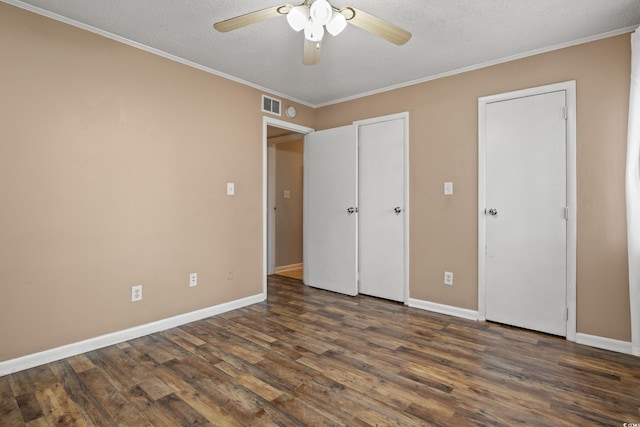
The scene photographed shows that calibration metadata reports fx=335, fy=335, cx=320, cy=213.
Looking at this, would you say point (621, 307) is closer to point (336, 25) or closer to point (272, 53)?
point (336, 25)

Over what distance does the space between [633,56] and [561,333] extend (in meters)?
2.13

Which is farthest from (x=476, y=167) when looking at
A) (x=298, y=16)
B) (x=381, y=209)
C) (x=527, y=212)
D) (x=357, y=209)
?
(x=298, y=16)

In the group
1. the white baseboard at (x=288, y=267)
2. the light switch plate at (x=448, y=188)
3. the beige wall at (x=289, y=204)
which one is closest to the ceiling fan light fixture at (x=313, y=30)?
the light switch plate at (x=448, y=188)

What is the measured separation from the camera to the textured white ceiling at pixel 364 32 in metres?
2.20

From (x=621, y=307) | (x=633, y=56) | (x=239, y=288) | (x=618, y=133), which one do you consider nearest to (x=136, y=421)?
(x=239, y=288)

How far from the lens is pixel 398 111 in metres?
3.67

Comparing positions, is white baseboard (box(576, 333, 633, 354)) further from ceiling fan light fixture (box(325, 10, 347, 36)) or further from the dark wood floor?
ceiling fan light fixture (box(325, 10, 347, 36))

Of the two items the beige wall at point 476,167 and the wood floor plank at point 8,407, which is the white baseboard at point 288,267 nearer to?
the beige wall at point 476,167

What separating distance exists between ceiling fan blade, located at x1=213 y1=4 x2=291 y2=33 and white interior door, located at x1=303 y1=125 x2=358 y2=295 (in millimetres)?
2219

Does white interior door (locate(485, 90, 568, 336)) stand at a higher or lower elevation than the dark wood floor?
higher

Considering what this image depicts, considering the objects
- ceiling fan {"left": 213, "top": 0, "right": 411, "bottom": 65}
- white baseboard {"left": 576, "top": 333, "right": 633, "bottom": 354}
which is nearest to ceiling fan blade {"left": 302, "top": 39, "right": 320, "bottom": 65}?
ceiling fan {"left": 213, "top": 0, "right": 411, "bottom": 65}

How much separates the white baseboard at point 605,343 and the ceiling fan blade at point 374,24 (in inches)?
104

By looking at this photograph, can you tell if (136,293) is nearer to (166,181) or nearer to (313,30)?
(166,181)

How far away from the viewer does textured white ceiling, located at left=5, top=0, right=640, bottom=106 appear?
7.22 ft
